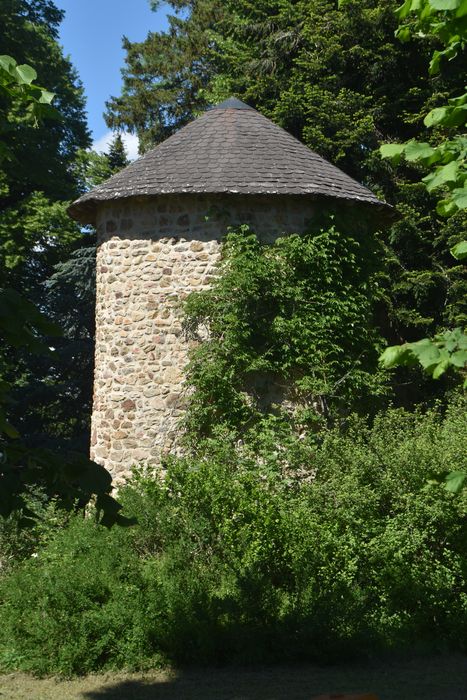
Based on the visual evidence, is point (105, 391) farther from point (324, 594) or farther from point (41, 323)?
point (41, 323)

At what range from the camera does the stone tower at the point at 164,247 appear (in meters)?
11.5

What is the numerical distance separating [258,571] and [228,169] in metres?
5.52

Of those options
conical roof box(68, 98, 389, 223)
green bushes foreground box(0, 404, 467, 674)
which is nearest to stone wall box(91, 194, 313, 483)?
conical roof box(68, 98, 389, 223)

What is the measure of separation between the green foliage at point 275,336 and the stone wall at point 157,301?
25 centimetres

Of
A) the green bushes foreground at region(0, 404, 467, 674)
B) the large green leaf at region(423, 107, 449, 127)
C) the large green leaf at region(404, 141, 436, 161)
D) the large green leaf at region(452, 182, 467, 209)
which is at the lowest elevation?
the green bushes foreground at region(0, 404, 467, 674)

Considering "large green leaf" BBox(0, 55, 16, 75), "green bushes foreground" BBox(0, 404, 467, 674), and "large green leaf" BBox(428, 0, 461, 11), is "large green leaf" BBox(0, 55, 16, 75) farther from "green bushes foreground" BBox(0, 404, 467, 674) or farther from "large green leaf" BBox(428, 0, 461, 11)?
"green bushes foreground" BBox(0, 404, 467, 674)

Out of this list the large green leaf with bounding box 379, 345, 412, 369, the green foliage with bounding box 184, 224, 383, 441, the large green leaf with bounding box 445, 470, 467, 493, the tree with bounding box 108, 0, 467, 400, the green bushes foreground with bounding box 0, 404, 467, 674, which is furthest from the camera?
the tree with bounding box 108, 0, 467, 400

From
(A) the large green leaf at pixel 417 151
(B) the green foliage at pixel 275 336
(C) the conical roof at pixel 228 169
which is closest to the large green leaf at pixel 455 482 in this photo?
(A) the large green leaf at pixel 417 151

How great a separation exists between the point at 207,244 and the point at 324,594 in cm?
513

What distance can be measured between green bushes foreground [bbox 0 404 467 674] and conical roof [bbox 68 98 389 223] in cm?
370

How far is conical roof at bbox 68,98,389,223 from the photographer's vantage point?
1155cm

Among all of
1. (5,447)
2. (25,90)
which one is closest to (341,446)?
(5,447)

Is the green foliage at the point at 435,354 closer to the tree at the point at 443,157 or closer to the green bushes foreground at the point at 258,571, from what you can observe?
the tree at the point at 443,157

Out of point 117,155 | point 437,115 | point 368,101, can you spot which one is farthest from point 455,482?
point 117,155
